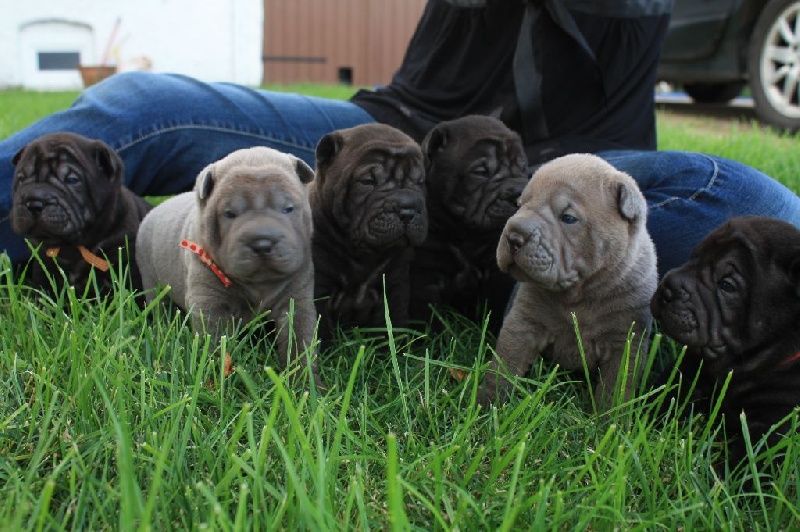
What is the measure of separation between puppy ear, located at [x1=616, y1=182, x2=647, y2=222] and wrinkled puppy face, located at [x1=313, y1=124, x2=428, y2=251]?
0.72 meters

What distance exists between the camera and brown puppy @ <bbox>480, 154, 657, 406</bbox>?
2.48m

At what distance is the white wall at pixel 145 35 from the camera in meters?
19.3

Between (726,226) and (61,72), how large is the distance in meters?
20.5

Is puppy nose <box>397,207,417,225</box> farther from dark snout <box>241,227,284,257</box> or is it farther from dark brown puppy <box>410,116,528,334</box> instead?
dark snout <box>241,227,284,257</box>

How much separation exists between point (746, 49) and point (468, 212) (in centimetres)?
808

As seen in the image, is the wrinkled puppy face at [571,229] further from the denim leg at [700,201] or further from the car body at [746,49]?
the car body at [746,49]

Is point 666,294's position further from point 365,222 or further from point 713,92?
point 713,92

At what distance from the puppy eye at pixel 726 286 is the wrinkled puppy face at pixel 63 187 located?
244 centimetres

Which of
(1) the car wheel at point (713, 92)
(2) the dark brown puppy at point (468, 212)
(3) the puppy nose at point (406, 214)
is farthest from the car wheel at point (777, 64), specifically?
(3) the puppy nose at point (406, 214)

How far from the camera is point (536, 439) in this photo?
7.23ft

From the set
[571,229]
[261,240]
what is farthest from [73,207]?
[571,229]

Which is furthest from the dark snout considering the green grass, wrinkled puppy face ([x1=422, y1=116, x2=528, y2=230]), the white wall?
the white wall

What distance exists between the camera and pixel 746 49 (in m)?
9.70

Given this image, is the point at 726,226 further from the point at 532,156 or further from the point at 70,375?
the point at 70,375
